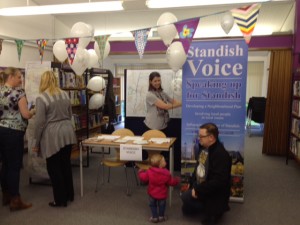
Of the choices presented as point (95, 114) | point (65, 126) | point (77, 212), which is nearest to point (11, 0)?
point (95, 114)

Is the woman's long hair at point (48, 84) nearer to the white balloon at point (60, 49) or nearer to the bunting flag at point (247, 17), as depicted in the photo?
the white balloon at point (60, 49)

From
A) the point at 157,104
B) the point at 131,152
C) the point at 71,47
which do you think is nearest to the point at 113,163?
the point at 131,152

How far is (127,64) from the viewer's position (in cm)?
987

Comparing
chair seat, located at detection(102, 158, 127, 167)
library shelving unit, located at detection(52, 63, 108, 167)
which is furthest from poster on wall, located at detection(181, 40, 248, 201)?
library shelving unit, located at detection(52, 63, 108, 167)

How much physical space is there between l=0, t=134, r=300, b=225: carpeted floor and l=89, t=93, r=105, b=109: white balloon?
1165 mm

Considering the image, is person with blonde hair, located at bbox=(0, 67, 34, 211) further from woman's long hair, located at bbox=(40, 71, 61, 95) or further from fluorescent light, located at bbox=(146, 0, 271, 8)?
fluorescent light, located at bbox=(146, 0, 271, 8)

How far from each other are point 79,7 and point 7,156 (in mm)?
2176

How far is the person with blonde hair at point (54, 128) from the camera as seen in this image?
276 cm

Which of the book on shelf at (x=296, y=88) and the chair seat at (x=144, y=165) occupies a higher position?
the book on shelf at (x=296, y=88)

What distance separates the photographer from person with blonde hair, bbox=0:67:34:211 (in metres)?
2.74

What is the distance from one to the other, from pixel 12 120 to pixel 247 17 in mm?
2503

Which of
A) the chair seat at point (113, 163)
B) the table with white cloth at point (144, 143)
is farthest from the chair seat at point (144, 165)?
the table with white cloth at point (144, 143)

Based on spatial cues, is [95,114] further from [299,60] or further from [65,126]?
[299,60]

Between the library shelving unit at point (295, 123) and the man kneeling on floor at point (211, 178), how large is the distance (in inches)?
96.4
